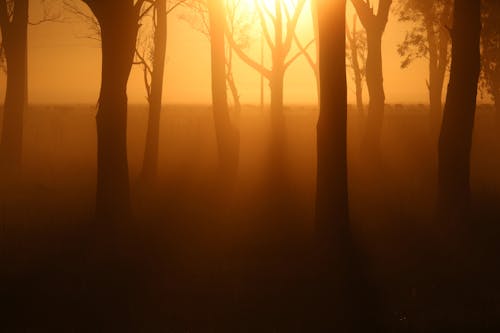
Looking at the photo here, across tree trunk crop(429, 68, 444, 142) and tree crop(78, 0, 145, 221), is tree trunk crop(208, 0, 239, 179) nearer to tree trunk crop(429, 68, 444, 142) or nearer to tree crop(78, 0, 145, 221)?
tree crop(78, 0, 145, 221)

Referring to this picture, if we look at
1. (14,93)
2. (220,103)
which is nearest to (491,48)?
(220,103)

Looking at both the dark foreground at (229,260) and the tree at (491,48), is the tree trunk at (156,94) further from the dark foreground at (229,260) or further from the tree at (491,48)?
the tree at (491,48)

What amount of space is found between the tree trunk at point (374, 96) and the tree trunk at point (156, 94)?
7380 millimetres

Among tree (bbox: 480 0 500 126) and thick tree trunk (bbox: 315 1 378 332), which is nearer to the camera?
thick tree trunk (bbox: 315 1 378 332)

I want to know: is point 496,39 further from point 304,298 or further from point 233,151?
point 304,298

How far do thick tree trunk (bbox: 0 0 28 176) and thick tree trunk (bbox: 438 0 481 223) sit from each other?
12.5 m

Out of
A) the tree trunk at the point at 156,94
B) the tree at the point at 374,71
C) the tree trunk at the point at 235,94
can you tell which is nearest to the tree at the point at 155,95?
the tree trunk at the point at 156,94

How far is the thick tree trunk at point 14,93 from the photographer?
16.1 meters

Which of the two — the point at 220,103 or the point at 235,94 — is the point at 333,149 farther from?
the point at 235,94

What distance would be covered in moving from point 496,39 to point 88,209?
16274 millimetres

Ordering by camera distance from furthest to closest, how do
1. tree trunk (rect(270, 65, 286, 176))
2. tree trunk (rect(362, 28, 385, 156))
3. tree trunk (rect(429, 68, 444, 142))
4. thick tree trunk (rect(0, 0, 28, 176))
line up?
tree trunk (rect(270, 65, 286, 176)) → tree trunk (rect(429, 68, 444, 142)) → tree trunk (rect(362, 28, 385, 156)) → thick tree trunk (rect(0, 0, 28, 176))

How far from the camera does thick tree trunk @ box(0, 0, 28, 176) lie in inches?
634

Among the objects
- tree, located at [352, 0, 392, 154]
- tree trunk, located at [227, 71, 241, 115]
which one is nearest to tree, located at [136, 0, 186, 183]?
tree, located at [352, 0, 392, 154]

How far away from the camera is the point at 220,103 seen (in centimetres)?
1584
